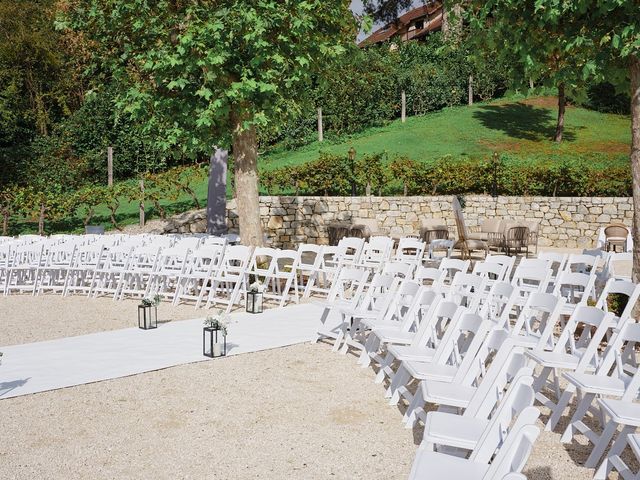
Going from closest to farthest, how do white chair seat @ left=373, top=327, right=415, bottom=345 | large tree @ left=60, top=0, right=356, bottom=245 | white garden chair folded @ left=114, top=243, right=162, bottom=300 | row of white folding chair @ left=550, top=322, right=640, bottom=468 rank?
row of white folding chair @ left=550, top=322, right=640, bottom=468 → white chair seat @ left=373, top=327, right=415, bottom=345 → large tree @ left=60, top=0, right=356, bottom=245 → white garden chair folded @ left=114, top=243, right=162, bottom=300

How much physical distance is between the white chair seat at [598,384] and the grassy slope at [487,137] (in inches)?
716

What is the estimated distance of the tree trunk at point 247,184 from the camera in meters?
11.5

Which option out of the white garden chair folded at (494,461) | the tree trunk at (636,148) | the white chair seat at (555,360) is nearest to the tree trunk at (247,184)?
the tree trunk at (636,148)

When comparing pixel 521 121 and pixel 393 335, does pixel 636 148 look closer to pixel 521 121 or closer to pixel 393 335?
pixel 393 335

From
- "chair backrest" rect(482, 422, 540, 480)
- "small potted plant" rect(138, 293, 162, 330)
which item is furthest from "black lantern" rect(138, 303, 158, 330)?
"chair backrest" rect(482, 422, 540, 480)

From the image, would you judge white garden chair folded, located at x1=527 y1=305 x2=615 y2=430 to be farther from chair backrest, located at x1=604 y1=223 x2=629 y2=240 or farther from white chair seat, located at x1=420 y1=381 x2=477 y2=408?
chair backrest, located at x1=604 y1=223 x2=629 y2=240

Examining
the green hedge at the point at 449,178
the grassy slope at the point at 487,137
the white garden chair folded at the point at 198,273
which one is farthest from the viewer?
the grassy slope at the point at 487,137

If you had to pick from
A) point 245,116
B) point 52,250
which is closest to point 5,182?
point 52,250

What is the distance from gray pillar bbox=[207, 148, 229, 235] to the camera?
49.5ft

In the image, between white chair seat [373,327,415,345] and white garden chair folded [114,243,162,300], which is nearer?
white chair seat [373,327,415,345]

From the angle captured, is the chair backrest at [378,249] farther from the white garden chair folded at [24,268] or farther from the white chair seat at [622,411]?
the white chair seat at [622,411]

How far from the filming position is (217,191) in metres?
15.1

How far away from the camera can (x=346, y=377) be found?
6074 mm

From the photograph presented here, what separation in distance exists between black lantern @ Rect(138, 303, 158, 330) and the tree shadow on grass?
23.6m
